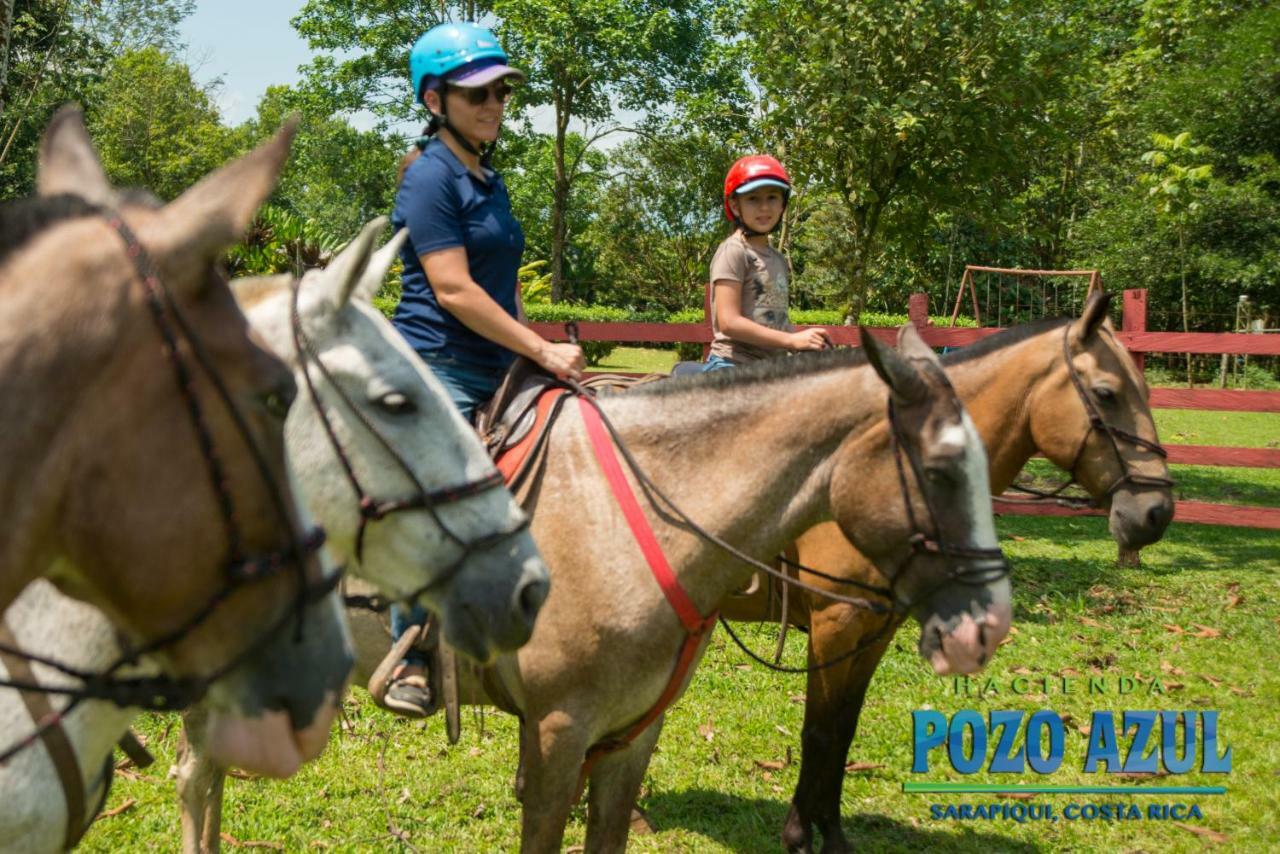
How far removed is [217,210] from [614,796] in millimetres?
2718

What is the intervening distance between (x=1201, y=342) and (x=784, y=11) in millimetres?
6044

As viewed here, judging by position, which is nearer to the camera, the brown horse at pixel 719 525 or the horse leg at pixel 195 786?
the brown horse at pixel 719 525

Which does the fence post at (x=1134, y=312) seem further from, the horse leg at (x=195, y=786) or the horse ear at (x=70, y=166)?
the horse ear at (x=70, y=166)

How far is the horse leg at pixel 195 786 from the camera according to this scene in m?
3.89

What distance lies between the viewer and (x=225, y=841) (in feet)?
14.6

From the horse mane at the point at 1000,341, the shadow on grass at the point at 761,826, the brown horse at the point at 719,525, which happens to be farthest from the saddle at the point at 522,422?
the shadow on grass at the point at 761,826

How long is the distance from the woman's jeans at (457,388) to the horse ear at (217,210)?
2.01 meters

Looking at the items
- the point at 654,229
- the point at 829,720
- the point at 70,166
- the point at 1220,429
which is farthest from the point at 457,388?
the point at 654,229

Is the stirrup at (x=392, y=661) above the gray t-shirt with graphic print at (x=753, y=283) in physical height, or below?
below

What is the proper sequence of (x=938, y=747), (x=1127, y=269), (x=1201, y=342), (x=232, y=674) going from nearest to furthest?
(x=232, y=674)
(x=938, y=747)
(x=1201, y=342)
(x=1127, y=269)

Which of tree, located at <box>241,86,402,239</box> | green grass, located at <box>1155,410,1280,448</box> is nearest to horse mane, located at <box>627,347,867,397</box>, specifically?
tree, located at <box>241,86,402,239</box>

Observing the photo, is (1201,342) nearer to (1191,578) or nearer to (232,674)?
(1191,578)

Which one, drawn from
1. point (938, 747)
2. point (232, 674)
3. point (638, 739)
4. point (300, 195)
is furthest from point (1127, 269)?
point (300, 195)

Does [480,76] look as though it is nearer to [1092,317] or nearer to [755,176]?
[755,176]
